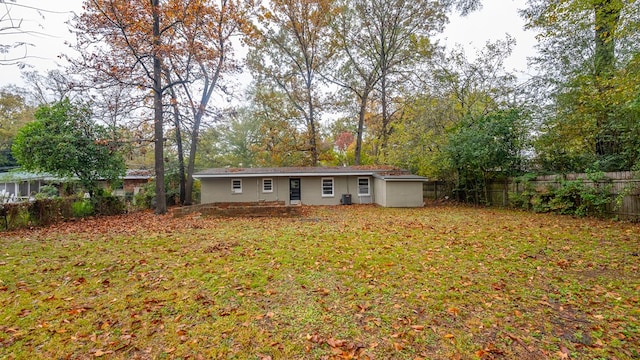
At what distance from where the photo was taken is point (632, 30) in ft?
24.6

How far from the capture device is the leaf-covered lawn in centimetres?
293

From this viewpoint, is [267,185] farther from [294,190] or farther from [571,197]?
[571,197]

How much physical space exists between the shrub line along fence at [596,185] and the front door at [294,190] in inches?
449

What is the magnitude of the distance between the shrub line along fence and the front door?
1141 centimetres

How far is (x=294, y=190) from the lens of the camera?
60.7ft

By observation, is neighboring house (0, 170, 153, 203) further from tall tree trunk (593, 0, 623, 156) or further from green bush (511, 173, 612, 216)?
tall tree trunk (593, 0, 623, 156)

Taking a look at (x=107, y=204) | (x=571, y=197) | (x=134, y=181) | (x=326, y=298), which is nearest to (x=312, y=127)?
(x=107, y=204)

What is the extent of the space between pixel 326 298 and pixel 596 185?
11.6 m

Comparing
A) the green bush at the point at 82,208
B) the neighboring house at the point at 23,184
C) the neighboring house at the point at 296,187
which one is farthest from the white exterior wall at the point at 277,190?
the neighboring house at the point at 23,184

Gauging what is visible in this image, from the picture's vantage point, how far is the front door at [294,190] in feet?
60.4

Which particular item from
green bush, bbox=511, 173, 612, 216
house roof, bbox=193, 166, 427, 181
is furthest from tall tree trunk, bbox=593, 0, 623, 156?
house roof, bbox=193, 166, 427, 181

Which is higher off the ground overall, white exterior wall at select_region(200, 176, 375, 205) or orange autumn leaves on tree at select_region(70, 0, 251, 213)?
orange autumn leaves on tree at select_region(70, 0, 251, 213)

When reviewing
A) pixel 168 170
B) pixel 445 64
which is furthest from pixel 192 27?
pixel 445 64

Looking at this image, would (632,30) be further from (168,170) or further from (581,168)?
(168,170)
